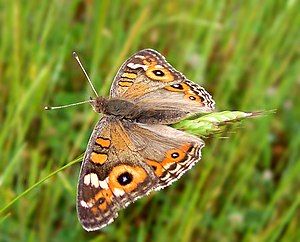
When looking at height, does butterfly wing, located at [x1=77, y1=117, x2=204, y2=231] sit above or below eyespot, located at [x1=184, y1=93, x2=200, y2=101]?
below

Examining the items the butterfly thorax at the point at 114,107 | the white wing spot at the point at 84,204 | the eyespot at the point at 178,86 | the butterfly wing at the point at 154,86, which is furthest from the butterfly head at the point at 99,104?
the white wing spot at the point at 84,204

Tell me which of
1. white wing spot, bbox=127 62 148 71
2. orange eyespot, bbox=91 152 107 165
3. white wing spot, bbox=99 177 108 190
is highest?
white wing spot, bbox=127 62 148 71

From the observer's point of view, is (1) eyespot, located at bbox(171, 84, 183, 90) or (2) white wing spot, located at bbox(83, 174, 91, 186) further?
(1) eyespot, located at bbox(171, 84, 183, 90)

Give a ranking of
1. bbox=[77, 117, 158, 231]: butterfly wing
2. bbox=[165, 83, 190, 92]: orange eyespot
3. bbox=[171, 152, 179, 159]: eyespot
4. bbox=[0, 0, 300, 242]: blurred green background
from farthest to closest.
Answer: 1. bbox=[0, 0, 300, 242]: blurred green background
2. bbox=[165, 83, 190, 92]: orange eyespot
3. bbox=[171, 152, 179, 159]: eyespot
4. bbox=[77, 117, 158, 231]: butterfly wing

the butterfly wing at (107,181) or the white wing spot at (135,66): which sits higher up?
the white wing spot at (135,66)

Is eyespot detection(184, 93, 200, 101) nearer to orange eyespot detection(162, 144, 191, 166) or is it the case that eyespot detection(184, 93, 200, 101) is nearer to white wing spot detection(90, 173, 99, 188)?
orange eyespot detection(162, 144, 191, 166)

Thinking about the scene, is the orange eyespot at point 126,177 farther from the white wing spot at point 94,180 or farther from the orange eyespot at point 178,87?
the orange eyespot at point 178,87

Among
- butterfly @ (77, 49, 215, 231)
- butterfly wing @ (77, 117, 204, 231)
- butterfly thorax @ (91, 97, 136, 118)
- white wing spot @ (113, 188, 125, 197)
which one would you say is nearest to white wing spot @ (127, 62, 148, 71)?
butterfly @ (77, 49, 215, 231)

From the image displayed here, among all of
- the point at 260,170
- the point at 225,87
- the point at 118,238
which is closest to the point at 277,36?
the point at 225,87
